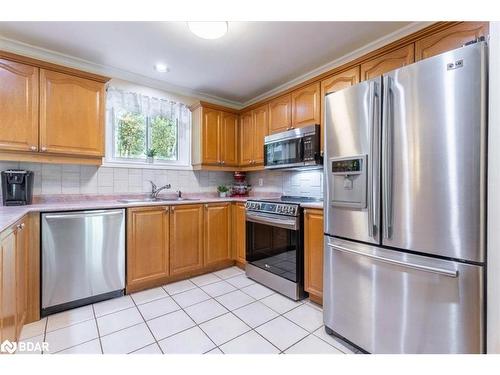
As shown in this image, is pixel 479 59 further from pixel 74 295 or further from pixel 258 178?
pixel 74 295

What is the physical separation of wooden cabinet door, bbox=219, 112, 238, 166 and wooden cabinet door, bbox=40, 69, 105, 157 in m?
1.49

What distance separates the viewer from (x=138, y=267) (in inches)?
95.3

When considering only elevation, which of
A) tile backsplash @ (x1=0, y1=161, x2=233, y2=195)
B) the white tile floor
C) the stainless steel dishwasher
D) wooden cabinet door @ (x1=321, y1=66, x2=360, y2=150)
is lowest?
the white tile floor

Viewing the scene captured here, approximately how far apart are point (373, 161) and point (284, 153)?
1.37 metres

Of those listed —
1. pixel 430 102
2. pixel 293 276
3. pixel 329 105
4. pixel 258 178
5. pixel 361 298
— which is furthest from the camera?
pixel 258 178

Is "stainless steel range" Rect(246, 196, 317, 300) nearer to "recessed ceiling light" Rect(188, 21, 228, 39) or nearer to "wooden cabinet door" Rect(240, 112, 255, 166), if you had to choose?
"wooden cabinet door" Rect(240, 112, 255, 166)

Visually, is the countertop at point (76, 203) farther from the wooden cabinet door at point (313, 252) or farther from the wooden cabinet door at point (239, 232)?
the wooden cabinet door at point (313, 252)

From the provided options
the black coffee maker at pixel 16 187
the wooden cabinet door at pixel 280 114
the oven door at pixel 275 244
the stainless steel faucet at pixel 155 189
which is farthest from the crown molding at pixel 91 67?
the oven door at pixel 275 244

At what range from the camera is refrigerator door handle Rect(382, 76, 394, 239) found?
1.38 metres

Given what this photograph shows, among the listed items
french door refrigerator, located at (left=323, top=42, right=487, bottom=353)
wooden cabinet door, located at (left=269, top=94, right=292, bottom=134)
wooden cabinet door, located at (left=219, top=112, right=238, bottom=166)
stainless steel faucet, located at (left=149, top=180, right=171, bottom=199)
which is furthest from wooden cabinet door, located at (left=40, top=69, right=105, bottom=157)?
french door refrigerator, located at (left=323, top=42, right=487, bottom=353)

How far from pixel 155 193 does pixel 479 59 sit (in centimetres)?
299

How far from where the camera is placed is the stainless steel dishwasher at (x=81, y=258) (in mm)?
1978

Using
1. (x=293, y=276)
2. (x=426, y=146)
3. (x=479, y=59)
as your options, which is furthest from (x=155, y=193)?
(x=479, y=59)

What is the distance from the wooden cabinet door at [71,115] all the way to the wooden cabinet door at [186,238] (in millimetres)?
1028
